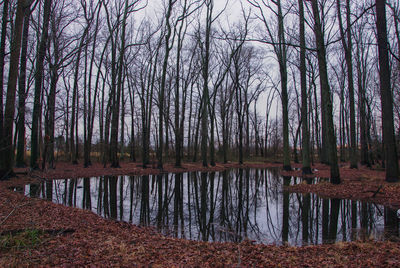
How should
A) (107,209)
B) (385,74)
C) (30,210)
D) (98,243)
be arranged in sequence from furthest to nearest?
(385,74) → (107,209) → (30,210) → (98,243)

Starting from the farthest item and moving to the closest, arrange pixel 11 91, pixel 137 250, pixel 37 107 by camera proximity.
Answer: pixel 37 107
pixel 11 91
pixel 137 250

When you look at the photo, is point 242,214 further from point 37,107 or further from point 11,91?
point 37,107

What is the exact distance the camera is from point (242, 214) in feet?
25.0

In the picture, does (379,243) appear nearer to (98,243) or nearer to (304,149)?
(98,243)

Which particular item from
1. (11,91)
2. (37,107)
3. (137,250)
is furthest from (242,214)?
(37,107)

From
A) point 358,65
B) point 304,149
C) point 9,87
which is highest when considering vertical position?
point 358,65

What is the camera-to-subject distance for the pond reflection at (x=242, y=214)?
562cm

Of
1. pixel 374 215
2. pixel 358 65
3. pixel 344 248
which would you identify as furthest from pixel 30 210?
pixel 358 65

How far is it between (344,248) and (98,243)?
14.0 ft

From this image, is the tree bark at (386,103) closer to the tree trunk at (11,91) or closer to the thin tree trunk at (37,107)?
the tree trunk at (11,91)

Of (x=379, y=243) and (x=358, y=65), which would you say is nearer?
(x=379, y=243)

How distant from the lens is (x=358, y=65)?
23266mm

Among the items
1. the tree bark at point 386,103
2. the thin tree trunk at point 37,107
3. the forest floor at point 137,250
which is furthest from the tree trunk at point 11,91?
the tree bark at point 386,103

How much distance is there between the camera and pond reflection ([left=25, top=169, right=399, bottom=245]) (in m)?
5.62
